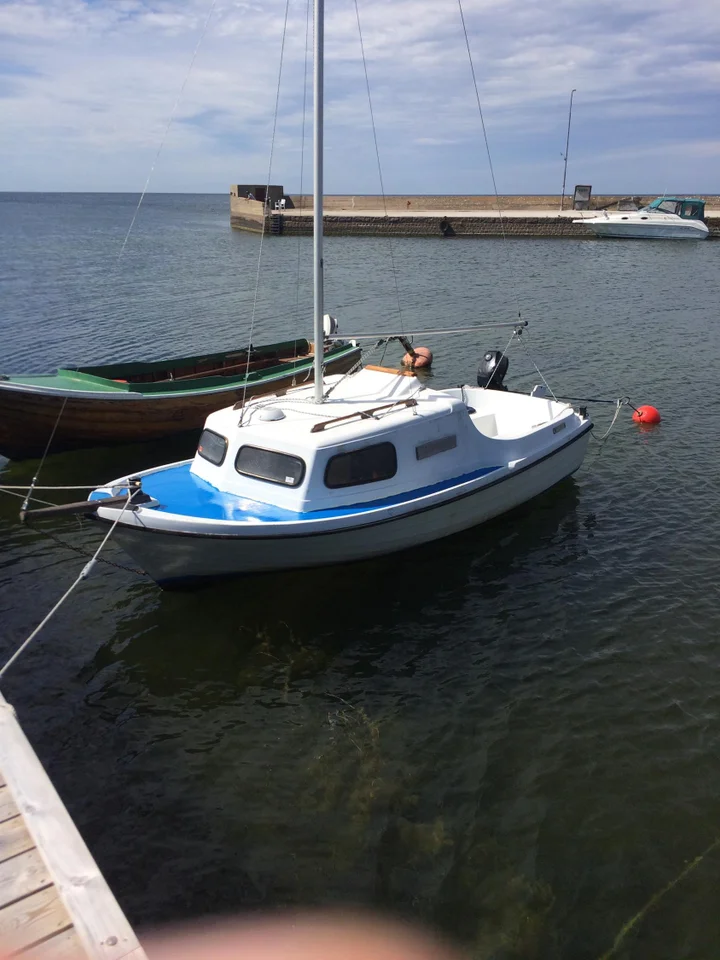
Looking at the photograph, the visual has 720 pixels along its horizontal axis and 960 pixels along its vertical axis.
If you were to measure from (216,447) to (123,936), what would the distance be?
813 cm

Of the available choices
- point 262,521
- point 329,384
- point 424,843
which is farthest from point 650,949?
point 329,384

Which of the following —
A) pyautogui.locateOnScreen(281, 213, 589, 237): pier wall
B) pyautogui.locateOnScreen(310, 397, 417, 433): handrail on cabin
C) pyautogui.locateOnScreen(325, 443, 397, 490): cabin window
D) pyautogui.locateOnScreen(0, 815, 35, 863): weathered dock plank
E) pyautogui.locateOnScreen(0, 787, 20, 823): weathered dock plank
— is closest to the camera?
pyautogui.locateOnScreen(0, 815, 35, 863): weathered dock plank

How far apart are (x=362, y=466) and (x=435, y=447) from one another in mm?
1598

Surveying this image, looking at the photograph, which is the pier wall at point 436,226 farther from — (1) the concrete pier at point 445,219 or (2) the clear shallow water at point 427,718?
(2) the clear shallow water at point 427,718

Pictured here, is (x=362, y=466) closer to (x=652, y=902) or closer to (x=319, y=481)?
(x=319, y=481)

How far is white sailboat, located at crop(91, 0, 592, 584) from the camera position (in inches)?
409

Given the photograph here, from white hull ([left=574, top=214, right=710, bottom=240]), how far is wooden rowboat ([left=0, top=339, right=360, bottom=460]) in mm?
61048

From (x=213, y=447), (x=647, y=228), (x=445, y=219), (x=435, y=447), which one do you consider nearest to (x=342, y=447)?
(x=435, y=447)

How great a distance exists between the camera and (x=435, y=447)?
40.3 ft

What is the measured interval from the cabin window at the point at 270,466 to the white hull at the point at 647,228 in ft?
226

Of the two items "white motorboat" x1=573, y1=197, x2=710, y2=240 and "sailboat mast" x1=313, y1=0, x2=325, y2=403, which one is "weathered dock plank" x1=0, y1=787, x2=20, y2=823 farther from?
"white motorboat" x1=573, y1=197, x2=710, y2=240

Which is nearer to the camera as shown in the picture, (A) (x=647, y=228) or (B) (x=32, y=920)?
(B) (x=32, y=920)

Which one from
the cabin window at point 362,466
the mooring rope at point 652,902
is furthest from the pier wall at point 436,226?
the mooring rope at point 652,902

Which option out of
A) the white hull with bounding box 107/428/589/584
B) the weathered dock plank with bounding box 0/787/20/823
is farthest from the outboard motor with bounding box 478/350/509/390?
the weathered dock plank with bounding box 0/787/20/823
